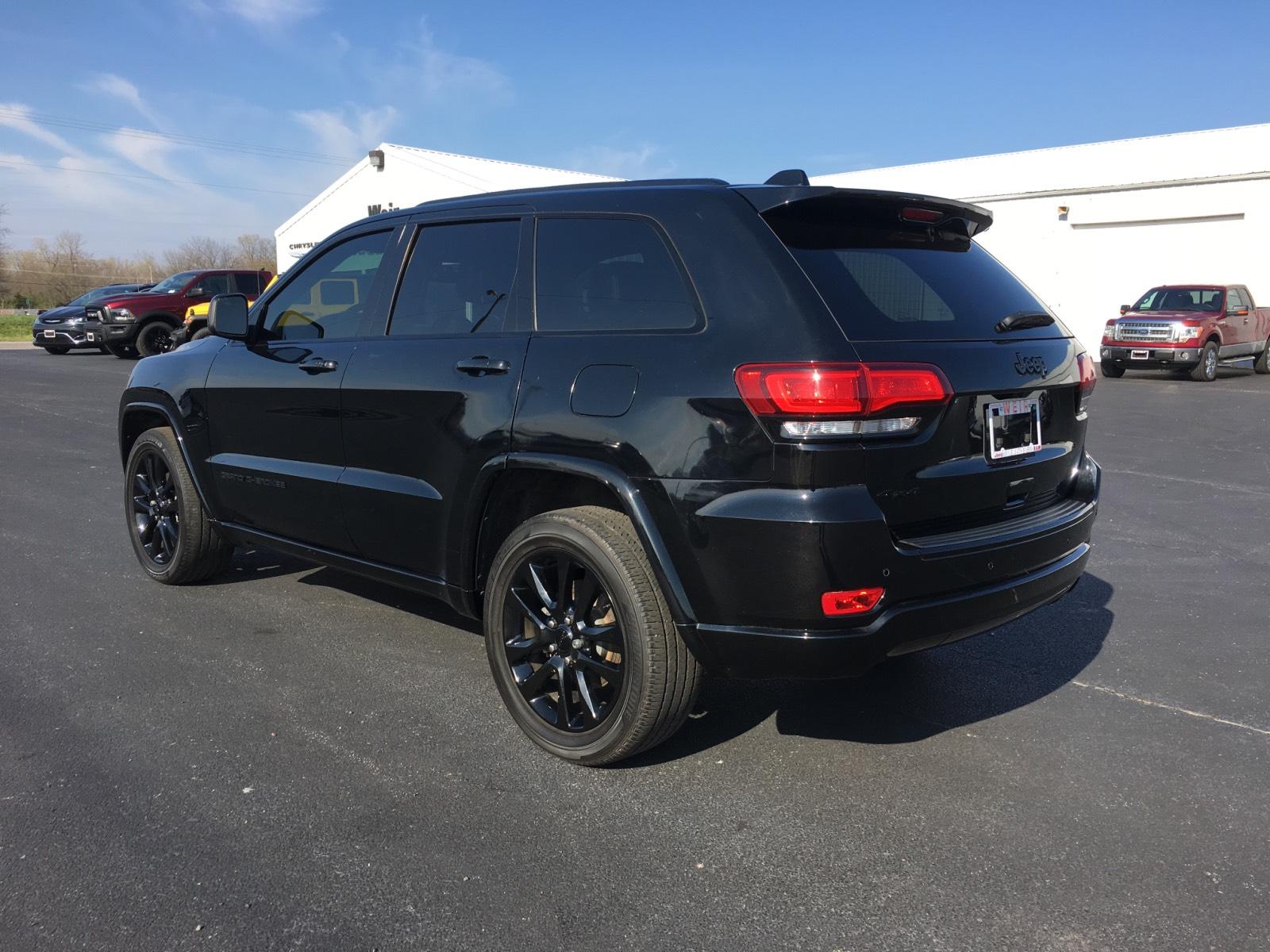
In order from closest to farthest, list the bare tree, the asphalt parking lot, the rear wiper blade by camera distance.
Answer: the asphalt parking lot → the rear wiper blade → the bare tree

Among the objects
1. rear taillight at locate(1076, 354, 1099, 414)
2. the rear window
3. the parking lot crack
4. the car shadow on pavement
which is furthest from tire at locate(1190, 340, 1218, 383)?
the rear window

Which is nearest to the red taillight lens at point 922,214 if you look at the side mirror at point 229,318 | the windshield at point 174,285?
the side mirror at point 229,318

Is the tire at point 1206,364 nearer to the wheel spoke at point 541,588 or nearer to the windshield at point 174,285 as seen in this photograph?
the wheel spoke at point 541,588

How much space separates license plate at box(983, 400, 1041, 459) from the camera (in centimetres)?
311

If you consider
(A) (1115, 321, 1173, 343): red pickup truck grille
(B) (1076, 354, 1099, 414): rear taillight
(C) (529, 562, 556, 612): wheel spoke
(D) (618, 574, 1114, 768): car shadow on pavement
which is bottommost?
(D) (618, 574, 1114, 768): car shadow on pavement

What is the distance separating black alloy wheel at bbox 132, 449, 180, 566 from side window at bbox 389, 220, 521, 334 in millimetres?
1989

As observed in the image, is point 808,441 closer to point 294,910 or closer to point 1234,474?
point 294,910

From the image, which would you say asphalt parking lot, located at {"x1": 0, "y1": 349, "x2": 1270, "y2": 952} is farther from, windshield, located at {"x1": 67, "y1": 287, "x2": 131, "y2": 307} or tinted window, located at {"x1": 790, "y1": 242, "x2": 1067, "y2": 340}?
windshield, located at {"x1": 67, "y1": 287, "x2": 131, "y2": 307}

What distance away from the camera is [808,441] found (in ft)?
8.96

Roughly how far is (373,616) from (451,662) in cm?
81

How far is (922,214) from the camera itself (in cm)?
343

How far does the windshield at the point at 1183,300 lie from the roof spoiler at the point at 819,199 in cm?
1879

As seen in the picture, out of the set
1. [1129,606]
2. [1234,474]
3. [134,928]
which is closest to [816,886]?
[134,928]

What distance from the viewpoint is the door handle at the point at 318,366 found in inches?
164
